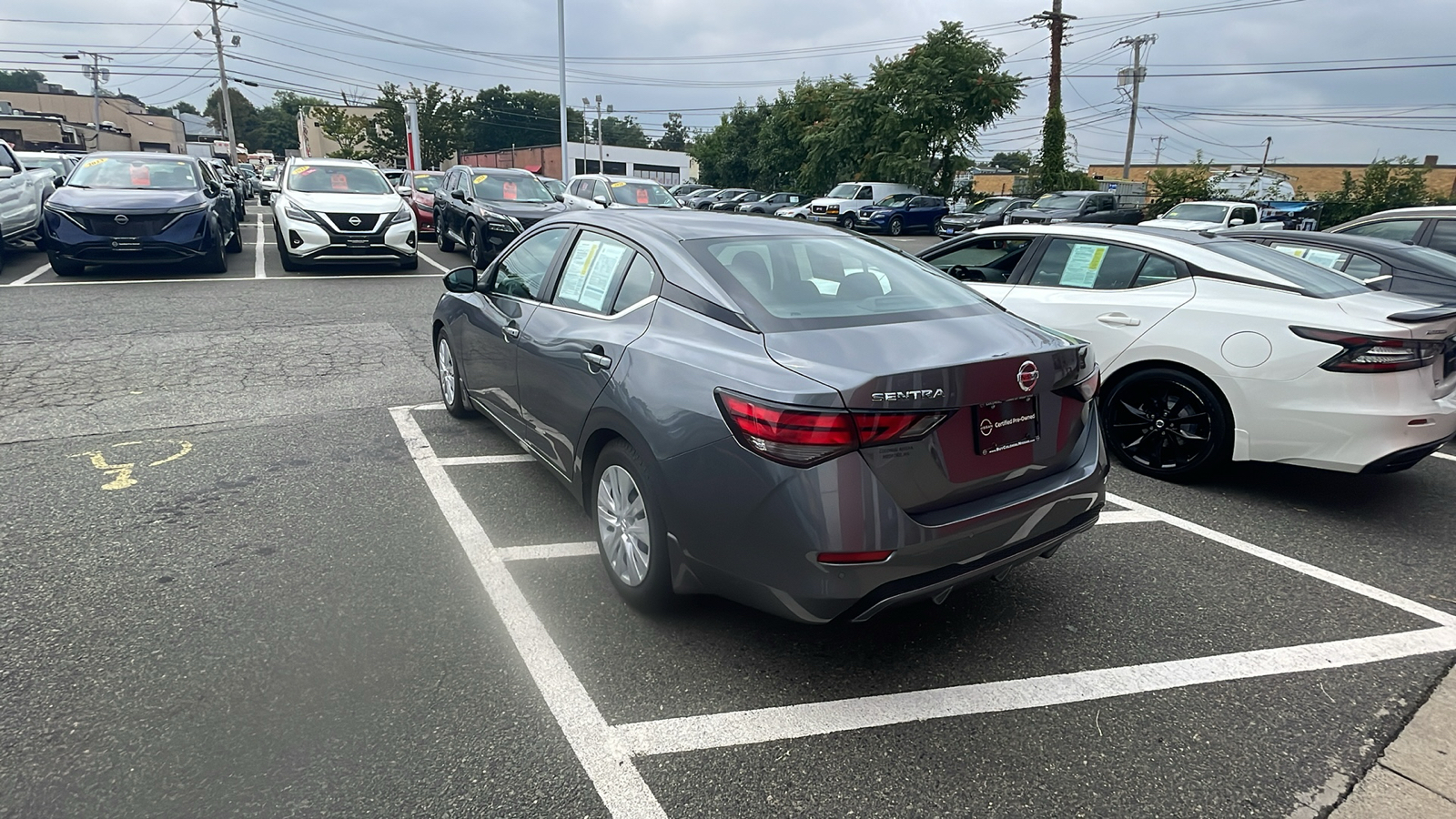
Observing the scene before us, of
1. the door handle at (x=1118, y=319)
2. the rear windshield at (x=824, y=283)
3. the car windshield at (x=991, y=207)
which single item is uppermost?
the car windshield at (x=991, y=207)

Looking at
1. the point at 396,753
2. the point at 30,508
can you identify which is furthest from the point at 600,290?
the point at 30,508

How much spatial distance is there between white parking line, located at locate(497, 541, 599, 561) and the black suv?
31.9 feet

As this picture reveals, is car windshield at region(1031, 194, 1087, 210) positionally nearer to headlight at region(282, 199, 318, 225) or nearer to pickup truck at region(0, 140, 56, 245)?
headlight at region(282, 199, 318, 225)

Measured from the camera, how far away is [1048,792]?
2424 mm

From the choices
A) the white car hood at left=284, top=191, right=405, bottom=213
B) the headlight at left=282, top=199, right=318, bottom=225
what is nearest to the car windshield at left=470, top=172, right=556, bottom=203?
the white car hood at left=284, top=191, right=405, bottom=213

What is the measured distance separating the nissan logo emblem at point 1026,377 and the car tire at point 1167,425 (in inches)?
97.9

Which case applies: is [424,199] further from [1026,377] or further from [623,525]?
[1026,377]

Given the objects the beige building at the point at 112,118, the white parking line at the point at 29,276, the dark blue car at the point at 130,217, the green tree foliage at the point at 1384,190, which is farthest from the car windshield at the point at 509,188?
the beige building at the point at 112,118

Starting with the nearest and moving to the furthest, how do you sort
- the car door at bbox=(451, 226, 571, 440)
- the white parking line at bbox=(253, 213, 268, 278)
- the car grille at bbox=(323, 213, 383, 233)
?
the car door at bbox=(451, 226, 571, 440) < the car grille at bbox=(323, 213, 383, 233) < the white parking line at bbox=(253, 213, 268, 278)

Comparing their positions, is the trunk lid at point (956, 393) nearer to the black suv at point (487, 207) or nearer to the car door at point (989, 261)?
the car door at point (989, 261)

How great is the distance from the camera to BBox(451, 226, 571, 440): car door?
14.2 ft

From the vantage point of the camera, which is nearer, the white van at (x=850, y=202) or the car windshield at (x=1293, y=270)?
the car windshield at (x=1293, y=270)

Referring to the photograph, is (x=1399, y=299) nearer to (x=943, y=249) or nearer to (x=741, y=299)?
(x=943, y=249)

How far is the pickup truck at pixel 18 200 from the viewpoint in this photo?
11789 mm
